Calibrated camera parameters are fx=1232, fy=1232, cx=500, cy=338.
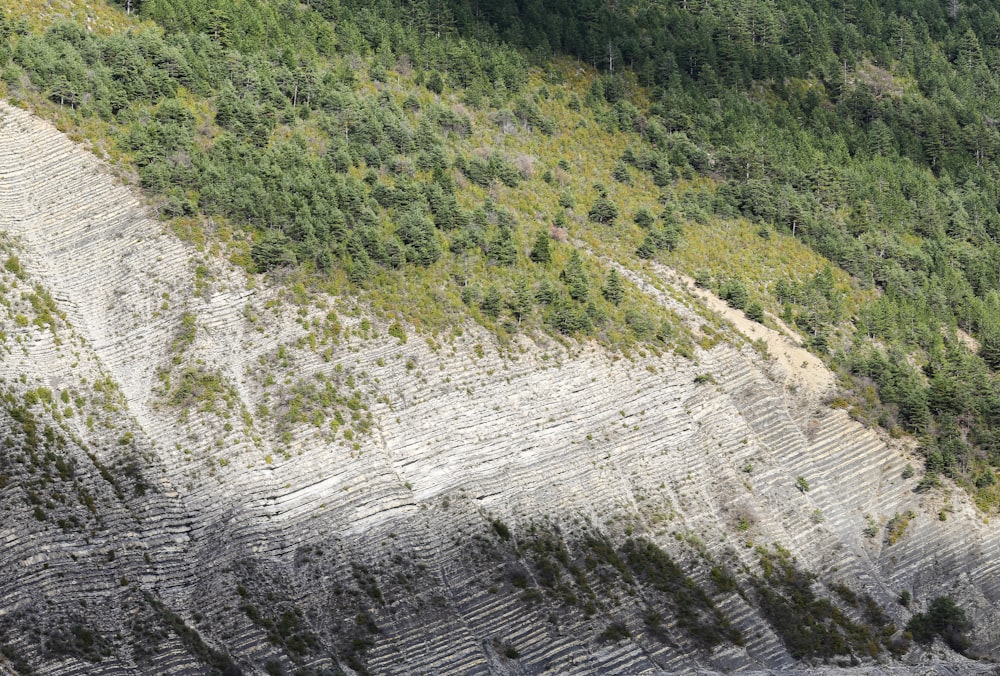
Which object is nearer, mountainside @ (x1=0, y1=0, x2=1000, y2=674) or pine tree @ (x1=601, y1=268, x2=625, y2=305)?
mountainside @ (x1=0, y1=0, x2=1000, y2=674)

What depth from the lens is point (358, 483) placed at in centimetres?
5591

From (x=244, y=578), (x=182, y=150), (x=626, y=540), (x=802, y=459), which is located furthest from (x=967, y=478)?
(x=182, y=150)

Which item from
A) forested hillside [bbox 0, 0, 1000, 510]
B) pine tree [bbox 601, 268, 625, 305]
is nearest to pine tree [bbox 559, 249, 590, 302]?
forested hillside [bbox 0, 0, 1000, 510]

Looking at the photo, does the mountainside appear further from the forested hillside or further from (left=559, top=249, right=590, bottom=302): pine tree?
(left=559, top=249, right=590, bottom=302): pine tree

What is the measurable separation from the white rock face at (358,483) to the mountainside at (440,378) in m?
0.17

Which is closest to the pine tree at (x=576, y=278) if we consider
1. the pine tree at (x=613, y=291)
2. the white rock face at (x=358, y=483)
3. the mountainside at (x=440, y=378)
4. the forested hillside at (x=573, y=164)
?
the forested hillside at (x=573, y=164)

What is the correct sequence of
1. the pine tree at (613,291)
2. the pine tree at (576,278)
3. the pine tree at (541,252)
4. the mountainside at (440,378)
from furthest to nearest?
the pine tree at (541,252) → the pine tree at (613,291) → the pine tree at (576,278) → the mountainside at (440,378)

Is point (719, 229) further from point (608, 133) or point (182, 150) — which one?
point (182, 150)

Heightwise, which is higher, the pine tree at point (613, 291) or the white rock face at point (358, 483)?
the pine tree at point (613, 291)

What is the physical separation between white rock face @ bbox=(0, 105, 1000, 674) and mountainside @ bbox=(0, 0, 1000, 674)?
0.17 m

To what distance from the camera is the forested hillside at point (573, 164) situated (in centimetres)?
6575

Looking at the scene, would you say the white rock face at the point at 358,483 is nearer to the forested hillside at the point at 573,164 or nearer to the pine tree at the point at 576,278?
the forested hillside at the point at 573,164

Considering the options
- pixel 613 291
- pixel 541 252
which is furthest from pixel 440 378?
pixel 613 291

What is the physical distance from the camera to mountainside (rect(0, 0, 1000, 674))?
5238 cm
